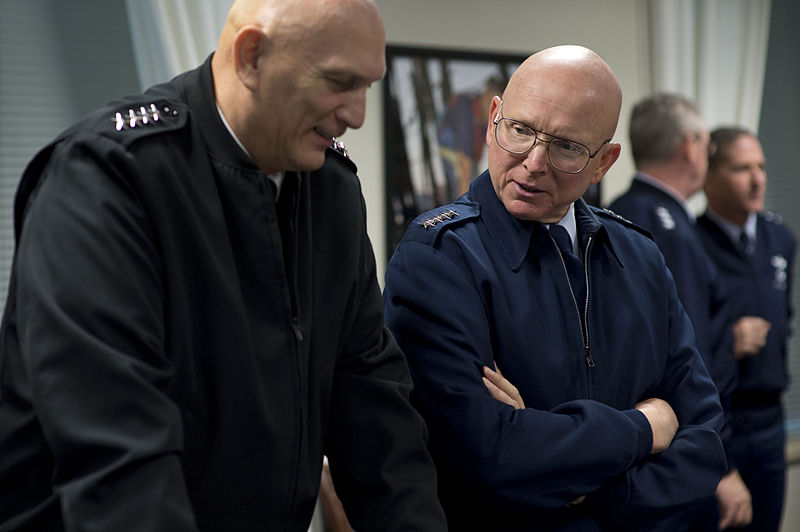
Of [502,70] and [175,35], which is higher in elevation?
[175,35]

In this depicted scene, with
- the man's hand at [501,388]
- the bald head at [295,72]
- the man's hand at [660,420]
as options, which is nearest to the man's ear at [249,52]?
the bald head at [295,72]

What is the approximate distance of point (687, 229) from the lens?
2.53 meters

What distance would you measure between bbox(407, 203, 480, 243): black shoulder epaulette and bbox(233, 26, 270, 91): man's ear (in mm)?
502

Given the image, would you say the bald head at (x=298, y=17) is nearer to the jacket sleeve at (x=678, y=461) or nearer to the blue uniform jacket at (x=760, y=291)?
the jacket sleeve at (x=678, y=461)

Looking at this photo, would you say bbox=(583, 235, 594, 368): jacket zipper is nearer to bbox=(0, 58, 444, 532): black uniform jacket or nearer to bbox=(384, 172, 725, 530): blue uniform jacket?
bbox=(384, 172, 725, 530): blue uniform jacket

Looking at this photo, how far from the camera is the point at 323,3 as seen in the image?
3.41 feet

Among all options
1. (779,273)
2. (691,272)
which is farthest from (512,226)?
(779,273)

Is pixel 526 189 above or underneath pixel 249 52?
underneath

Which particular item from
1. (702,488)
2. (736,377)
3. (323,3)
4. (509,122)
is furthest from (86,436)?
(736,377)

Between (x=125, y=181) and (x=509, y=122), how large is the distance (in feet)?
2.37

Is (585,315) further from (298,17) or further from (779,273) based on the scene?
(779,273)

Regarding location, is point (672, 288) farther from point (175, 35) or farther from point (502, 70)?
point (502, 70)

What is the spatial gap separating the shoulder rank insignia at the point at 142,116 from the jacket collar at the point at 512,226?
0.63 meters

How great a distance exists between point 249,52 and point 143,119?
0.16 m
